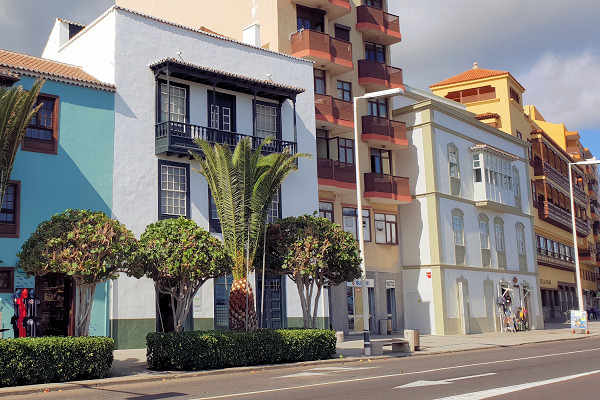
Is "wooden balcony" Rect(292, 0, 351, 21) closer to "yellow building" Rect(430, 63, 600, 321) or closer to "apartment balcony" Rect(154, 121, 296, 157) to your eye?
"apartment balcony" Rect(154, 121, 296, 157)

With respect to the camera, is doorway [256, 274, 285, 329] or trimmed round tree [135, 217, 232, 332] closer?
trimmed round tree [135, 217, 232, 332]

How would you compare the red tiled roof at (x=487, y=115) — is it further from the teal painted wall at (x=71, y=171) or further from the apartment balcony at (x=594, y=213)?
the apartment balcony at (x=594, y=213)

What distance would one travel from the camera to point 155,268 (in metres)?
18.2

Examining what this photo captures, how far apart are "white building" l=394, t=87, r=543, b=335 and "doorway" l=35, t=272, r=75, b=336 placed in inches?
761

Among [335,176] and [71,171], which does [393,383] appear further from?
[335,176]

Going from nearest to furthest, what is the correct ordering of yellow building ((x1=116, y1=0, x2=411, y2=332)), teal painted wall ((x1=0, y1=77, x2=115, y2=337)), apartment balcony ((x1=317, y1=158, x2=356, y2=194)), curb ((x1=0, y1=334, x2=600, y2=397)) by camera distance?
1. curb ((x1=0, y1=334, x2=600, y2=397))
2. teal painted wall ((x1=0, y1=77, x2=115, y2=337))
3. apartment balcony ((x1=317, y1=158, x2=356, y2=194))
4. yellow building ((x1=116, y1=0, x2=411, y2=332))

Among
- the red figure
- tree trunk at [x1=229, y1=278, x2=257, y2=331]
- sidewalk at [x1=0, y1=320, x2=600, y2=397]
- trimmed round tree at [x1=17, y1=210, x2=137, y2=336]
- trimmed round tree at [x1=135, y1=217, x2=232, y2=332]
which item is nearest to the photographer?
sidewalk at [x1=0, y1=320, x2=600, y2=397]

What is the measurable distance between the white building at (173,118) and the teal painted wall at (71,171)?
399 mm

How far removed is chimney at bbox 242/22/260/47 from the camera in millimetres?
30641

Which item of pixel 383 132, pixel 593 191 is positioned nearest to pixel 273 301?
pixel 383 132

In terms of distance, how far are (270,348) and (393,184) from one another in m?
17.8

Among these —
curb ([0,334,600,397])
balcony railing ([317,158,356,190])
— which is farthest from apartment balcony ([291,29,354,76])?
curb ([0,334,600,397])

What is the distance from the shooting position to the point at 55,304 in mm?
21562

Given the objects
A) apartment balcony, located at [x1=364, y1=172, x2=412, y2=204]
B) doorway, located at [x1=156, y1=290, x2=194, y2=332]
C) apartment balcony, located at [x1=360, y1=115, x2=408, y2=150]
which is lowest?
doorway, located at [x1=156, y1=290, x2=194, y2=332]
